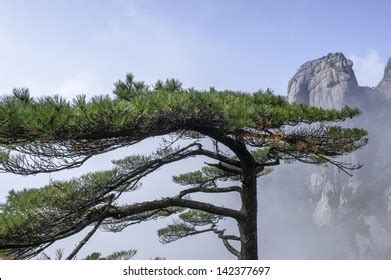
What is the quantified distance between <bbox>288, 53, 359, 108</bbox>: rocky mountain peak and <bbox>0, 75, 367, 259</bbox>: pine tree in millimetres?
81381

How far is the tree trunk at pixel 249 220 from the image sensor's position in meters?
5.85

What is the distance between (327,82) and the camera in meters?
87.6

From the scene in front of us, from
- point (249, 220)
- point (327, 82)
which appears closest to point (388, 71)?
point (327, 82)

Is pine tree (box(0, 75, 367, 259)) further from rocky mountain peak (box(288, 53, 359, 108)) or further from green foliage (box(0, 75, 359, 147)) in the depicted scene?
rocky mountain peak (box(288, 53, 359, 108))

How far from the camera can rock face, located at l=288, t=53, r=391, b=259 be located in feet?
215

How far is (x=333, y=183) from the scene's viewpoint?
7450 cm

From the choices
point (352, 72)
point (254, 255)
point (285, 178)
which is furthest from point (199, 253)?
point (254, 255)

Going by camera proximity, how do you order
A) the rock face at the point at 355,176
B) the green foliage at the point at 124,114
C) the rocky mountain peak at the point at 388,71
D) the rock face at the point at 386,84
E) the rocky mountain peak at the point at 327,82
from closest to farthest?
the green foliage at the point at 124,114, the rock face at the point at 355,176, the rocky mountain peak at the point at 327,82, the rock face at the point at 386,84, the rocky mountain peak at the point at 388,71

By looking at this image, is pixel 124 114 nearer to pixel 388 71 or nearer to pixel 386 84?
pixel 386 84

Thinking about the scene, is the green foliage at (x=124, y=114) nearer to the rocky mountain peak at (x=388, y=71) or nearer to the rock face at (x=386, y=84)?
the rock face at (x=386, y=84)

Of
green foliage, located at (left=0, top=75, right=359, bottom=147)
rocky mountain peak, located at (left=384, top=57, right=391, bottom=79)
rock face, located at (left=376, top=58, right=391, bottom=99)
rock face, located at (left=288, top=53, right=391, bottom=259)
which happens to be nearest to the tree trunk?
green foliage, located at (left=0, top=75, right=359, bottom=147)

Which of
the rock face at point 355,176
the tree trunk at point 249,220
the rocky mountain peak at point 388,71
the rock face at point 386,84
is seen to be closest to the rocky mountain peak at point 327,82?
the rock face at point 355,176

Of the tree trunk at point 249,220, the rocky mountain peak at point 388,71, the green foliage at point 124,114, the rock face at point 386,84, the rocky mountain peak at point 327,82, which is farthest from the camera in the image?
the rocky mountain peak at point 388,71

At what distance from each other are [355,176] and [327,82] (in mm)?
23421
